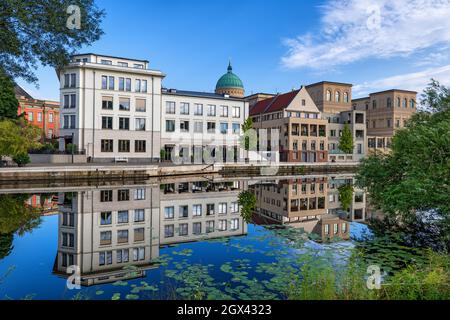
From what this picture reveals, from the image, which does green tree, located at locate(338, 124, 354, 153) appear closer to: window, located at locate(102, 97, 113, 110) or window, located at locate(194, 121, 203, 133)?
window, located at locate(194, 121, 203, 133)

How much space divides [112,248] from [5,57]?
7988 millimetres

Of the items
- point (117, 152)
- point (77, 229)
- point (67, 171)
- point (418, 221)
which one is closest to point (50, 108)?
point (117, 152)

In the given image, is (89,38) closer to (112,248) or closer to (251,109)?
(112,248)

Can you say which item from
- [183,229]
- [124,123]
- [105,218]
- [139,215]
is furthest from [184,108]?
[183,229]

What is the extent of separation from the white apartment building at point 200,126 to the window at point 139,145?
3.46 metres

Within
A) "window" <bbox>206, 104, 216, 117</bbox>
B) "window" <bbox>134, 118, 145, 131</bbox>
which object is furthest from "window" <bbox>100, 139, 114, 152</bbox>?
"window" <bbox>206, 104, 216, 117</bbox>

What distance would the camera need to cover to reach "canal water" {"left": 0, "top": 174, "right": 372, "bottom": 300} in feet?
27.9

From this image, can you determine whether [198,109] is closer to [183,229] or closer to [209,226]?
[209,226]

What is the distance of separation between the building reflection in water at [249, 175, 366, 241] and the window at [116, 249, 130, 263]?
8082mm

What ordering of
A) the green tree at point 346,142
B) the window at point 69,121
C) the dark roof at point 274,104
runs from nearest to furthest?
the window at point 69,121
the dark roof at point 274,104
the green tree at point 346,142

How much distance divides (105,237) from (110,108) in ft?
118

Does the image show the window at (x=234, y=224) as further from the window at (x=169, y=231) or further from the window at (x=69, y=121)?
the window at (x=69, y=121)

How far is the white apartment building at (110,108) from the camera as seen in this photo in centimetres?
4428

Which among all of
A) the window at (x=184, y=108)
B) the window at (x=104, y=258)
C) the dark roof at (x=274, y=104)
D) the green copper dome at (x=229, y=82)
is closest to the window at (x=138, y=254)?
the window at (x=104, y=258)
